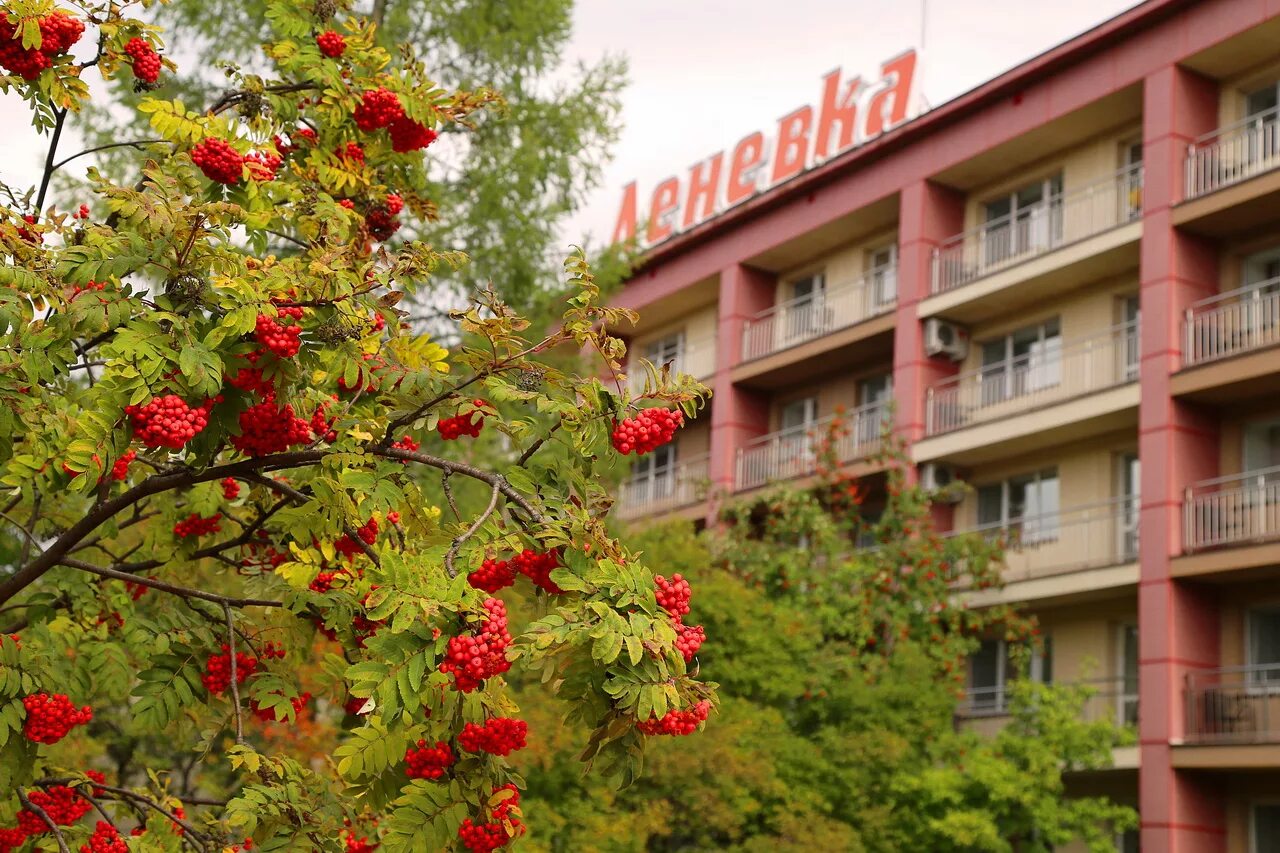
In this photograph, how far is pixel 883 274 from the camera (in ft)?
105

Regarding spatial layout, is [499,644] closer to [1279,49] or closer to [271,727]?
[271,727]

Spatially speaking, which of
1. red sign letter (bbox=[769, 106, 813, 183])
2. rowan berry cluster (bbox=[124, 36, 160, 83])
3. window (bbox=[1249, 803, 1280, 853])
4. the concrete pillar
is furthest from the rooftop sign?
rowan berry cluster (bbox=[124, 36, 160, 83])

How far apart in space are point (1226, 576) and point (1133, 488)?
292 cm

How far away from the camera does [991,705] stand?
2734 cm

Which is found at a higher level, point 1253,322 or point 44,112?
point 1253,322

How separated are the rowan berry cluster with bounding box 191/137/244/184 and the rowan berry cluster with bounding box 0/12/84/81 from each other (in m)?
0.72

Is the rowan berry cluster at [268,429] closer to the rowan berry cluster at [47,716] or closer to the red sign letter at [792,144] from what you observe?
the rowan berry cluster at [47,716]

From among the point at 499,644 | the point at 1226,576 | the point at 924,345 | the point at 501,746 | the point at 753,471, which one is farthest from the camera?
the point at 753,471

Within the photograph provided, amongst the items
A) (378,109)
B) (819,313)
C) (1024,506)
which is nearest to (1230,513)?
(1024,506)

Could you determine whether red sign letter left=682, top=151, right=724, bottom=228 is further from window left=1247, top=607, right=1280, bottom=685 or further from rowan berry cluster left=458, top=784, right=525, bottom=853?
rowan berry cluster left=458, top=784, right=525, bottom=853

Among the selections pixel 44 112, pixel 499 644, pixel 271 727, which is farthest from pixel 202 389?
pixel 271 727

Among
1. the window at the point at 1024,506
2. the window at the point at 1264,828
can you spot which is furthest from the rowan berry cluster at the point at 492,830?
the window at the point at 1024,506

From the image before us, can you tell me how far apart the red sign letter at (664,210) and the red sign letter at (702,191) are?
58cm

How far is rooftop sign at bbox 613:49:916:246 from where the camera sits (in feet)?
101
